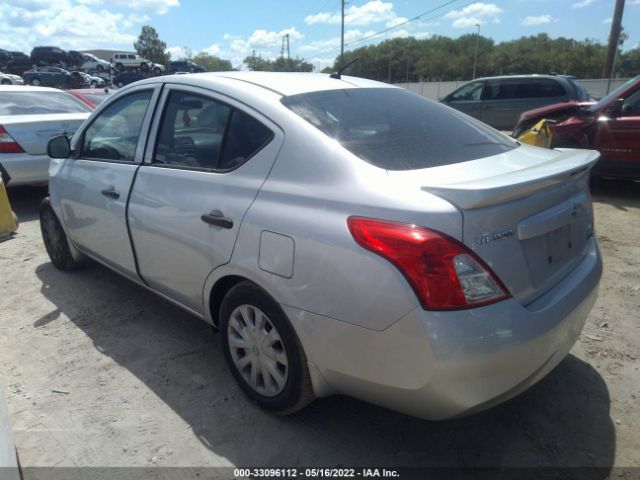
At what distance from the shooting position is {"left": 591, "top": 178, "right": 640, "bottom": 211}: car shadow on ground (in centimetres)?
657

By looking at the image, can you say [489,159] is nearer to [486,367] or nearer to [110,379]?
[486,367]

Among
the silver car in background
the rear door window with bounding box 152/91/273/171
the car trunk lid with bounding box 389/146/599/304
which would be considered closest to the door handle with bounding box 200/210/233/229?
the silver car in background

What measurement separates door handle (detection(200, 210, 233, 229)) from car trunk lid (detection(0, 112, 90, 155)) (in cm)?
477

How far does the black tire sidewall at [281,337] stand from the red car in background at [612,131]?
6.09 m

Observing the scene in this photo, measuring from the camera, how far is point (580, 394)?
105 inches

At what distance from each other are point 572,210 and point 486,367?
93 cm

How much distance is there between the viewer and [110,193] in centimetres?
331

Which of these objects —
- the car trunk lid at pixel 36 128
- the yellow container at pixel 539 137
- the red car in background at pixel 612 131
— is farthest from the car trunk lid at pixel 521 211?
the car trunk lid at pixel 36 128

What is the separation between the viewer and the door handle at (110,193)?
3260 millimetres

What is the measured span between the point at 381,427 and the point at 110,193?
230 cm

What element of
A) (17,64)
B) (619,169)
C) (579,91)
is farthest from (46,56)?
(619,169)

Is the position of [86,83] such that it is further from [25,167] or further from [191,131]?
[191,131]

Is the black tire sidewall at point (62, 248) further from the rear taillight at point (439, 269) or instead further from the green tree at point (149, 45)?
the green tree at point (149, 45)

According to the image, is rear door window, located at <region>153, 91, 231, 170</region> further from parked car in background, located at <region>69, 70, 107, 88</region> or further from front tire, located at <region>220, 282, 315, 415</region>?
parked car in background, located at <region>69, 70, 107, 88</region>
